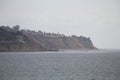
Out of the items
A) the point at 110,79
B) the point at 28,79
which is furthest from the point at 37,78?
the point at 110,79

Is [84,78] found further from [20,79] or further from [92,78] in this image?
[20,79]

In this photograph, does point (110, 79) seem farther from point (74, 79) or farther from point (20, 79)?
point (20, 79)

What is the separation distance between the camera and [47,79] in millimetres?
57281

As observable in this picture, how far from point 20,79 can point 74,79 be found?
1136cm

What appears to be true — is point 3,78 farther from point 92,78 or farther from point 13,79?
point 92,78

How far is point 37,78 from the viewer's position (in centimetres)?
5825

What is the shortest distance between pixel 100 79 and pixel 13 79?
18.4 m

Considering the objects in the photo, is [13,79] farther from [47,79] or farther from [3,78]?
[47,79]

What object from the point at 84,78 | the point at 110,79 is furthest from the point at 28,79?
the point at 110,79

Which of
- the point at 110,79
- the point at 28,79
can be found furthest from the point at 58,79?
the point at 110,79

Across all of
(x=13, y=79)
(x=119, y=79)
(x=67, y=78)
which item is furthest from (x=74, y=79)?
(x=13, y=79)

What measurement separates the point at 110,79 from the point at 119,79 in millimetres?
1820

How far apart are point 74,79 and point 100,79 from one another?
17.7 ft

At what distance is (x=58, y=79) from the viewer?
56.8 m
